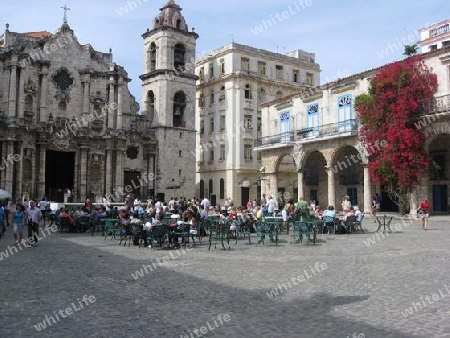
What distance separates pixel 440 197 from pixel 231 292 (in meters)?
23.9

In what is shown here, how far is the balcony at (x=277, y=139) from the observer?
3403 cm

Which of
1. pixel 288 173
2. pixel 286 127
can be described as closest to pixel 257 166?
pixel 288 173

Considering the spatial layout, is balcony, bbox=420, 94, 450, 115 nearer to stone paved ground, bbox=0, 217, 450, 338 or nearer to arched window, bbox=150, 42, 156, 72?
stone paved ground, bbox=0, 217, 450, 338

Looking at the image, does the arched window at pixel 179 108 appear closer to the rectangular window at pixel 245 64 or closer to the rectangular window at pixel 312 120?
the rectangular window at pixel 245 64

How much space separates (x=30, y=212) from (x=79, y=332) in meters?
11.0

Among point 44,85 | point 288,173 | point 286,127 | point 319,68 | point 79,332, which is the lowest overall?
point 79,332

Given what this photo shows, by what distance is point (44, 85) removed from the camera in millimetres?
36438

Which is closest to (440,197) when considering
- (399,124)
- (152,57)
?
(399,124)

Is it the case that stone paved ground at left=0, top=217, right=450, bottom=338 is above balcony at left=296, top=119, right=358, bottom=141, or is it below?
below

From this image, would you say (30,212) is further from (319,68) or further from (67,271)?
(319,68)

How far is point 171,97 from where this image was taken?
133ft

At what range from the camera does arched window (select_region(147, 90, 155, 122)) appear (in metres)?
42.0

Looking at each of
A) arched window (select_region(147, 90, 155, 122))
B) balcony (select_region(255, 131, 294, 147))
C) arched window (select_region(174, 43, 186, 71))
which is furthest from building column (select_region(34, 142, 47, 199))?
balcony (select_region(255, 131, 294, 147))

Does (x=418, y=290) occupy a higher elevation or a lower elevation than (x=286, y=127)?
lower
